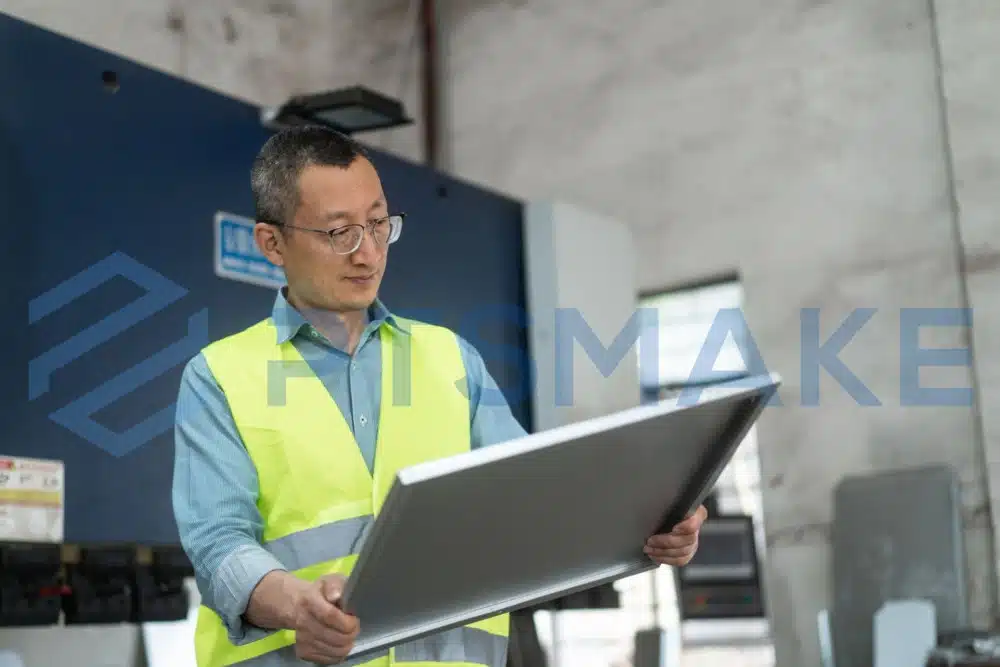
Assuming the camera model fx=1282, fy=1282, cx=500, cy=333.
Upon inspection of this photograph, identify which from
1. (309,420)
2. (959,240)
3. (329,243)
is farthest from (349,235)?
(959,240)

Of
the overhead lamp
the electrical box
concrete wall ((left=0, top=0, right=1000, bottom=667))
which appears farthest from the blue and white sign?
the electrical box

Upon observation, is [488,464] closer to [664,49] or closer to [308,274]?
[308,274]

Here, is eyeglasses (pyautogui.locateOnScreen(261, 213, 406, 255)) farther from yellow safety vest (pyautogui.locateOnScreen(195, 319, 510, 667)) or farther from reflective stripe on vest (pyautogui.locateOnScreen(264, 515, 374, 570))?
reflective stripe on vest (pyautogui.locateOnScreen(264, 515, 374, 570))

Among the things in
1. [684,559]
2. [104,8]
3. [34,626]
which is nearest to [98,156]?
[34,626]

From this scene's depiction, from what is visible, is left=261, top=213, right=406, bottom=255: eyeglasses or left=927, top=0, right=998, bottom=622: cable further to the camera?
left=927, top=0, right=998, bottom=622: cable

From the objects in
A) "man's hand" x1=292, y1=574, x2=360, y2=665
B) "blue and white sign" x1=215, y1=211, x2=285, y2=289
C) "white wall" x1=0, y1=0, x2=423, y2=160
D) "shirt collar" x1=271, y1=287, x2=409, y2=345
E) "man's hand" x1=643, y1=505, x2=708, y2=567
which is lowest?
"man's hand" x1=292, y1=574, x2=360, y2=665

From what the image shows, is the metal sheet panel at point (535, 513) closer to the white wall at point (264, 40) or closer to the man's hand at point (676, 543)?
the man's hand at point (676, 543)

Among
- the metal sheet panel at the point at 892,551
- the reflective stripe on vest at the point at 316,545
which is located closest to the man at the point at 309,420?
the reflective stripe on vest at the point at 316,545

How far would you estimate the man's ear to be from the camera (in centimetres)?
158

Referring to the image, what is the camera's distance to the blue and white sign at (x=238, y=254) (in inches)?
115

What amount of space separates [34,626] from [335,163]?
1335 mm

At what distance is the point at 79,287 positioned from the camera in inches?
101

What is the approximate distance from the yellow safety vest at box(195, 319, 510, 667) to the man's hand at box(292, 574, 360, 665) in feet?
0.51

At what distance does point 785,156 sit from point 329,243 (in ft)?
11.4
